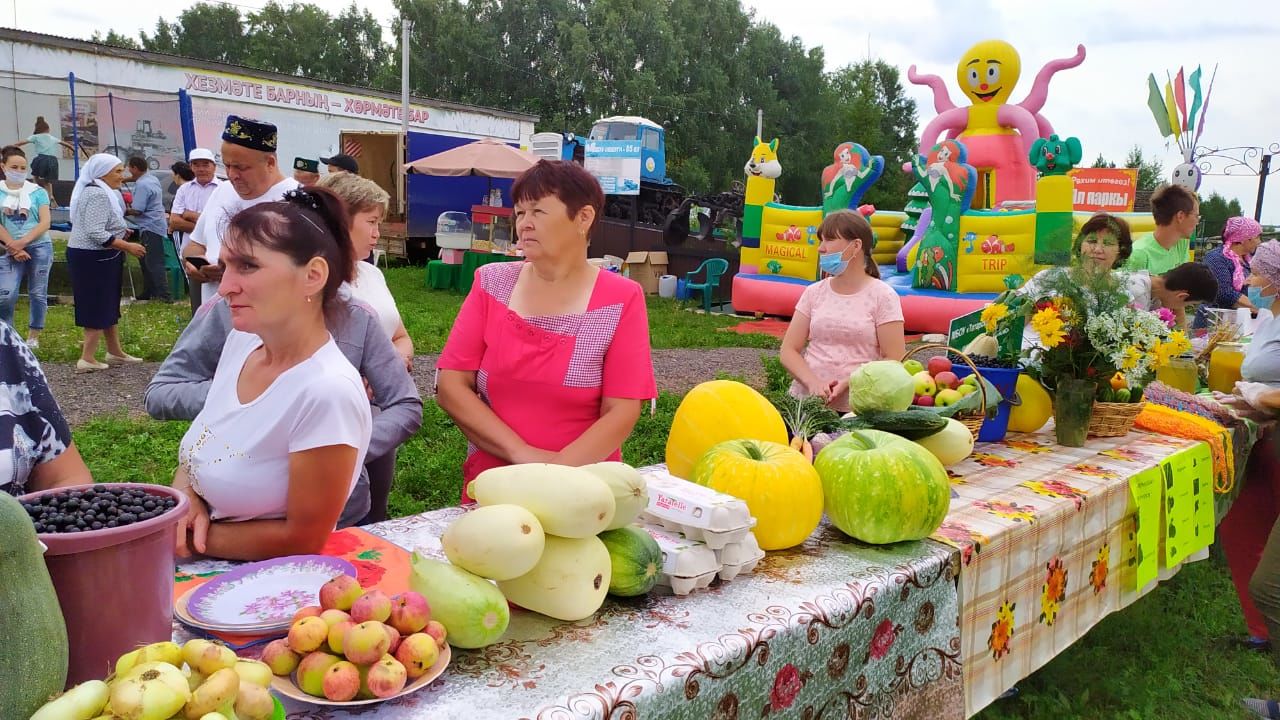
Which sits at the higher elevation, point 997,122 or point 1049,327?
point 997,122

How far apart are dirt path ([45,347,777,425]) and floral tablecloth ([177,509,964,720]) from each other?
19.3 ft

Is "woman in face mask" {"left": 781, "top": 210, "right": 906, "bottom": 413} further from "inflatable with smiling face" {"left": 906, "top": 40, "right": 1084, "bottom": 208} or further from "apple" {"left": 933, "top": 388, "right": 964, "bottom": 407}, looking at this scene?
"inflatable with smiling face" {"left": 906, "top": 40, "right": 1084, "bottom": 208}

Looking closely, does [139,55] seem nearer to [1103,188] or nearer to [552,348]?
[552,348]

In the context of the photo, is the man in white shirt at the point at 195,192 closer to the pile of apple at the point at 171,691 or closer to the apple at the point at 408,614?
the apple at the point at 408,614

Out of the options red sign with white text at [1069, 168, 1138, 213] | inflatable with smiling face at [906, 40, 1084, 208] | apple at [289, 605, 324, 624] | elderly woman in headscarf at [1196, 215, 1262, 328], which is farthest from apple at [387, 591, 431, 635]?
red sign with white text at [1069, 168, 1138, 213]

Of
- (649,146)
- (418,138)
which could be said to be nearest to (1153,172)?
(649,146)

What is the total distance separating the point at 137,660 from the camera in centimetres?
95

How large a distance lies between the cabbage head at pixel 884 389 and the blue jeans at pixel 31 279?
26.4 feet

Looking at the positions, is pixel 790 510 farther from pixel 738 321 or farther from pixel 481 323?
pixel 738 321

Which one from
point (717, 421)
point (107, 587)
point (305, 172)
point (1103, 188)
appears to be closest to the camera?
point (107, 587)

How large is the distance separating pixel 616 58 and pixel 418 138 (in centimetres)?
2194

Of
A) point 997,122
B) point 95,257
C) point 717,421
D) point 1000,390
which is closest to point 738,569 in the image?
point 717,421

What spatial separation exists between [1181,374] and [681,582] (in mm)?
3532

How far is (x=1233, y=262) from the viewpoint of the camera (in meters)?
7.09
